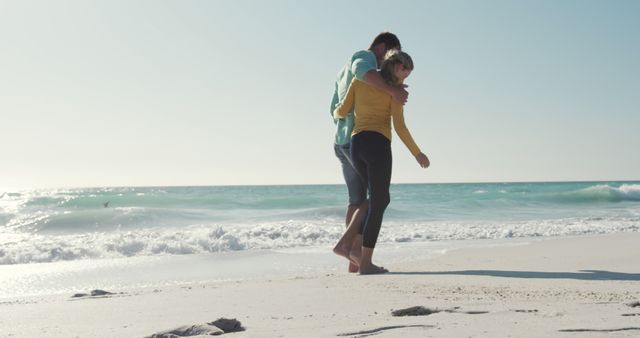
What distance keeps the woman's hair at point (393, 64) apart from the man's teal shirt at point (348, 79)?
67 millimetres

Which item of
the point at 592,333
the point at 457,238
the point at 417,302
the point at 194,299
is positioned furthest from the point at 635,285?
the point at 457,238

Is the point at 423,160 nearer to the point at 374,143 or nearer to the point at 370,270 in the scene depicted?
the point at 374,143

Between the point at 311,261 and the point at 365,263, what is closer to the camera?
the point at 365,263

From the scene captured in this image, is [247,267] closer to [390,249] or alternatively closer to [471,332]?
[390,249]

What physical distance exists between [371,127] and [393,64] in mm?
448

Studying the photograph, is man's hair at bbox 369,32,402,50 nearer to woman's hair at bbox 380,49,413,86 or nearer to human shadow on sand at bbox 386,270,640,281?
woman's hair at bbox 380,49,413,86

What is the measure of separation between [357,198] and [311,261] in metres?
1.30

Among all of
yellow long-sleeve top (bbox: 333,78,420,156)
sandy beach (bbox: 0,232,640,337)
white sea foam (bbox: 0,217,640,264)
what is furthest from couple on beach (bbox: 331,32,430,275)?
white sea foam (bbox: 0,217,640,264)

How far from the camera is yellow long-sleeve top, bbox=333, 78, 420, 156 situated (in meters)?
3.99

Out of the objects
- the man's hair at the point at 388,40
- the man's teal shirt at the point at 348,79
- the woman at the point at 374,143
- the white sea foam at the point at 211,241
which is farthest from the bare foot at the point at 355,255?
the white sea foam at the point at 211,241

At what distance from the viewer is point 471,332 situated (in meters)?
1.98

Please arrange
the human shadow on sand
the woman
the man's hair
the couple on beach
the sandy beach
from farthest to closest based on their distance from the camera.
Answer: the man's hair
the woman
the couple on beach
the human shadow on sand
the sandy beach

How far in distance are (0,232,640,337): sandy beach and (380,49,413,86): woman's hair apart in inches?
51.1

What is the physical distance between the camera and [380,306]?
2682mm
